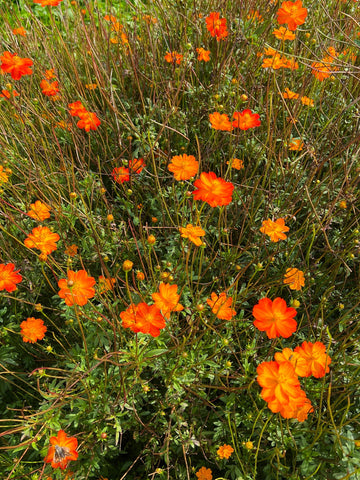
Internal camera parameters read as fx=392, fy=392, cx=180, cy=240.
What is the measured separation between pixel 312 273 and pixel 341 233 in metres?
0.20

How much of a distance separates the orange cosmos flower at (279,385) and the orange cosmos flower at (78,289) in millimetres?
539

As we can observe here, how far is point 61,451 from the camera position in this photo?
102cm

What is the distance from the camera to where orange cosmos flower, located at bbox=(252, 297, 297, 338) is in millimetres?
1070

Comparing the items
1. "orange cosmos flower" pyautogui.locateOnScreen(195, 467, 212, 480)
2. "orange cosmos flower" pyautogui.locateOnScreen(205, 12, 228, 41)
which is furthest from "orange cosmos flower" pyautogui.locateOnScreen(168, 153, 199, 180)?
"orange cosmos flower" pyautogui.locateOnScreen(195, 467, 212, 480)

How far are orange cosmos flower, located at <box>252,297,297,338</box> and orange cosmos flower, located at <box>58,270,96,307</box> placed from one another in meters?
0.49

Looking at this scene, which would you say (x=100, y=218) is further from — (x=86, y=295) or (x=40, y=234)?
(x=86, y=295)

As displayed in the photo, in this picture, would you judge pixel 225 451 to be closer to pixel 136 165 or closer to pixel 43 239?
pixel 43 239

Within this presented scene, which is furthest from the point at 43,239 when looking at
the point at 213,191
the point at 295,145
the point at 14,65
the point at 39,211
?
the point at 295,145

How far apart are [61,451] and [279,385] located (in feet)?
1.93

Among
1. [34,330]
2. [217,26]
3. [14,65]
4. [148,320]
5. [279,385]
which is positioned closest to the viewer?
[279,385]

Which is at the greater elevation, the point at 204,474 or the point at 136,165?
the point at 136,165

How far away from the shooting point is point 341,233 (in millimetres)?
1562

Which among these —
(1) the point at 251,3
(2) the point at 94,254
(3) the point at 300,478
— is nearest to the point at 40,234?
(2) the point at 94,254

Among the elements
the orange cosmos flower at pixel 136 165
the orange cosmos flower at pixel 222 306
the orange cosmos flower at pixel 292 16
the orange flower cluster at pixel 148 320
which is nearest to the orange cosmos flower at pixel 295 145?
the orange cosmos flower at pixel 292 16
